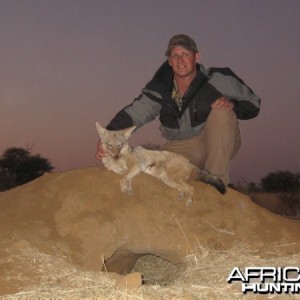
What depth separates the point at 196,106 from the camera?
6.02 m

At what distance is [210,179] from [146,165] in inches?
31.8

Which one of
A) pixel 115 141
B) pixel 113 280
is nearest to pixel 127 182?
pixel 115 141

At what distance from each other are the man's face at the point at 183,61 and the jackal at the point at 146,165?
127 cm

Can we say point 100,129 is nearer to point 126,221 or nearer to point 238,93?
point 126,221

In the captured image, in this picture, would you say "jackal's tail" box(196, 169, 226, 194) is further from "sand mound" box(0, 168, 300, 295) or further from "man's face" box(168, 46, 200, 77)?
"man's face" box(168, 46, 200, 77)

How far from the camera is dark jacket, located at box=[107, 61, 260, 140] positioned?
5910mm

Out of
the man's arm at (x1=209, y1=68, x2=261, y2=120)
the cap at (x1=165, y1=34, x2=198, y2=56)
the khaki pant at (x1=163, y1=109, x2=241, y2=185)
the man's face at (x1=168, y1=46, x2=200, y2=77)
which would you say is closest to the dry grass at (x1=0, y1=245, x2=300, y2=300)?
the khaki pant at (x1=163, y1=109, x2=241, y2=185)

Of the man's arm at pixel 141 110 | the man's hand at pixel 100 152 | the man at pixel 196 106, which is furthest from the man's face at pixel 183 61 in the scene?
the man's hand at pixel 100 152

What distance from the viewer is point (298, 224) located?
211 inches

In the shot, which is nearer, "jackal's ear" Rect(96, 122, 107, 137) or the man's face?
"jackal's ear" Rect(96, 122, 107, 137)

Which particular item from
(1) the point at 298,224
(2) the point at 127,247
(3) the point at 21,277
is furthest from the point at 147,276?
(3) the point at 21,277

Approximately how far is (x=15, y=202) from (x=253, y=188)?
1526 centimetres

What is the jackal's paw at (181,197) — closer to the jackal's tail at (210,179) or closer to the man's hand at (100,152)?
the jackal's tail at (210,179)

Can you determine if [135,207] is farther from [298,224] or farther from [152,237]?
[298,224]
